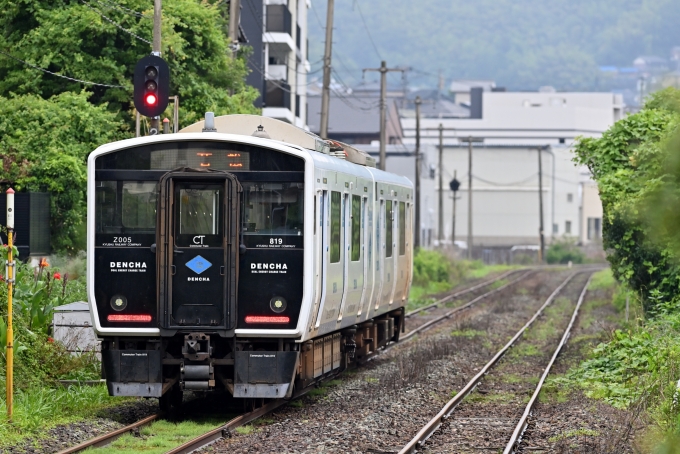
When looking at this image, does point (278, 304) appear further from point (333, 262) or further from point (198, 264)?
point (333, 262)

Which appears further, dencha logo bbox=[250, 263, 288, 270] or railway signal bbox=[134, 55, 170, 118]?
railway signal bbox=[134, 55, 170, 118]

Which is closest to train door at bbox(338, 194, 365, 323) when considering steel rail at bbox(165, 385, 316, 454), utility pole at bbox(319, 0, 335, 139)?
steel rail at bbox(165, 385, 316, 454)

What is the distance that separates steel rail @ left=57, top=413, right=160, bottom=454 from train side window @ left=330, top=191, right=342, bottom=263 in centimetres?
292

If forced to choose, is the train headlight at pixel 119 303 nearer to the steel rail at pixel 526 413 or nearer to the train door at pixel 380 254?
the steel rail at pixel 526 413

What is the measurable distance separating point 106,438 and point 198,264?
216 centimetres

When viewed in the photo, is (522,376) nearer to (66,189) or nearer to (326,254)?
(326,254)

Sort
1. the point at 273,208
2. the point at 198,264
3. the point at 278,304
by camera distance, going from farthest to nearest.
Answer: the point at 273,208
the point at 278,304
the point at 198,264

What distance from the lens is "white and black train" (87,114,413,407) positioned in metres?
11.1

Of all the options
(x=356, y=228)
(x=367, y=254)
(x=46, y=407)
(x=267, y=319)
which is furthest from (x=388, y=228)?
(x=46, y=407)

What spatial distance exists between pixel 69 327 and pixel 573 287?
31109 millimetres

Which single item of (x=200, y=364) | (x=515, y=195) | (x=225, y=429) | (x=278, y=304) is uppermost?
(x=515, y=195)

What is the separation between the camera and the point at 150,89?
15.4 metres

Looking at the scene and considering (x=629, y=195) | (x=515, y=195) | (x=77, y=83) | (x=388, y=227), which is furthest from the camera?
(x=515, y=195)

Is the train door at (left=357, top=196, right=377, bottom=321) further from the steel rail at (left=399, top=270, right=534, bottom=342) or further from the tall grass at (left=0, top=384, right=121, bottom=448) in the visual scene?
the steel rail at (left=399, top=270, right=534, bottom=342)
